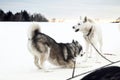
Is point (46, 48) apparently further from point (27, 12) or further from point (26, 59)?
point (27, 12)

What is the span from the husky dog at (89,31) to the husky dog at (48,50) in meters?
0.10

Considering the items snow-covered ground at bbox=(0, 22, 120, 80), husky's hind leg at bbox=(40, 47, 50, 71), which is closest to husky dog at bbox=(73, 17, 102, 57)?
snow-covered ground at bbox=(0, 22, 120, 80)

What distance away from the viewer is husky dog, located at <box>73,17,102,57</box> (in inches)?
66.7

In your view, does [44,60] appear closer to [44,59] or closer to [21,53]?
[44,59]

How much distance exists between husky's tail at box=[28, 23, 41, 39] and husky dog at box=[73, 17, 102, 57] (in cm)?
32

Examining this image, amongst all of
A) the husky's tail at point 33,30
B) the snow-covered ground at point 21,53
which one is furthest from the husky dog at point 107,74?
the husky's tail at point 33,30

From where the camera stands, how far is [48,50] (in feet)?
4.81

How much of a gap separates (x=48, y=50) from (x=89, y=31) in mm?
402

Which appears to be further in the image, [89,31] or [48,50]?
[89,31]

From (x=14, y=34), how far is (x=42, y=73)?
0.23 meters

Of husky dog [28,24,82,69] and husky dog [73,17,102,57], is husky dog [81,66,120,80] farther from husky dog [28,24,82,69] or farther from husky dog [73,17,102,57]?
husky dog [73,17,102,57]

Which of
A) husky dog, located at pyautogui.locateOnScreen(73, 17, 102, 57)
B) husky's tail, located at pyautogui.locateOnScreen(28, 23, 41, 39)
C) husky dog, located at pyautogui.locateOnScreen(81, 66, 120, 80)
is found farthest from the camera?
husky dog, located at pyautogui.locateOnScreen(73, 17, 102, 57)

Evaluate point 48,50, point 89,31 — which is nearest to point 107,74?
point 48,50

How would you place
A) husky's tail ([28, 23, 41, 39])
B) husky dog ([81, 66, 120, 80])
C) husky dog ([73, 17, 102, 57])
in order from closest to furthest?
husky dog ([81, 66, 120, 80])
husky's tail ([28, 23, 41, 39])
husky dog ([73, 17, 102, 57])
